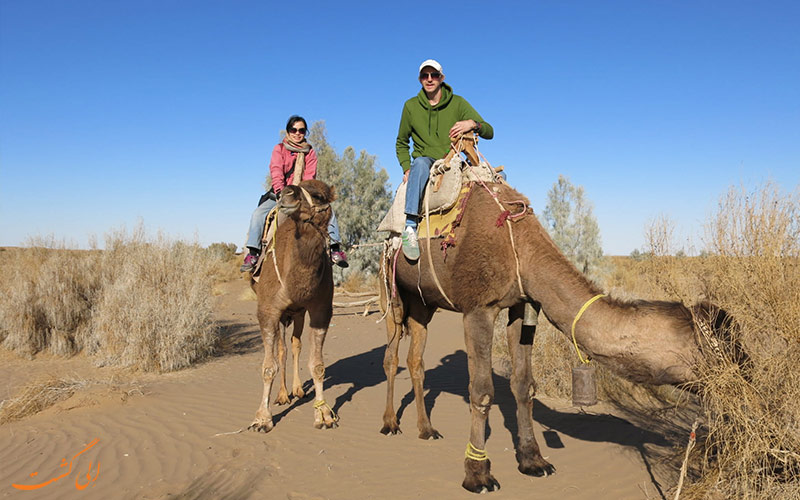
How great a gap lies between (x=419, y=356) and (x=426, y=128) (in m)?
2.86

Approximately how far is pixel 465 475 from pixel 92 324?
951 cm

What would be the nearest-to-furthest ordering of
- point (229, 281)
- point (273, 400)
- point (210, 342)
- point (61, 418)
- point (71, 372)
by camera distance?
point (61, 418) → point (273, 400) → point (71, 372) → point (210, 342) → point (229, 281)

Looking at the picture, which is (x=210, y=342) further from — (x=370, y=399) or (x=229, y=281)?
(x=229, y=281)

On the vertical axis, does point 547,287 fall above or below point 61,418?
above

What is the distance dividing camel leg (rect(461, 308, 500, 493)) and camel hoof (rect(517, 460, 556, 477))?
0.44 metres

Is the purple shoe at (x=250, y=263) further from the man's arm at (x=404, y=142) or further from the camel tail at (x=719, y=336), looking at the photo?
the camel tail at (x=719, y=336)

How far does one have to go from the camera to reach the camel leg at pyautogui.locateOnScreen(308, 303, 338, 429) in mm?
6344

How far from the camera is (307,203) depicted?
552 cm

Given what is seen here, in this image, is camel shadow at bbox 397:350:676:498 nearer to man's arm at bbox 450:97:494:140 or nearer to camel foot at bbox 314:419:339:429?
camel foot at bbox 314:419:339:429

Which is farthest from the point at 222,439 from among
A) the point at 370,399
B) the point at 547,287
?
the point at 547,287

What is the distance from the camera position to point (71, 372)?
8.99 m

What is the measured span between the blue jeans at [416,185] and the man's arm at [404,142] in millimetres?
708

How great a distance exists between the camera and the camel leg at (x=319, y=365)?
20.8 ft

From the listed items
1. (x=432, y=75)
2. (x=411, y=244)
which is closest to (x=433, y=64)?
(x=432, y=75)
